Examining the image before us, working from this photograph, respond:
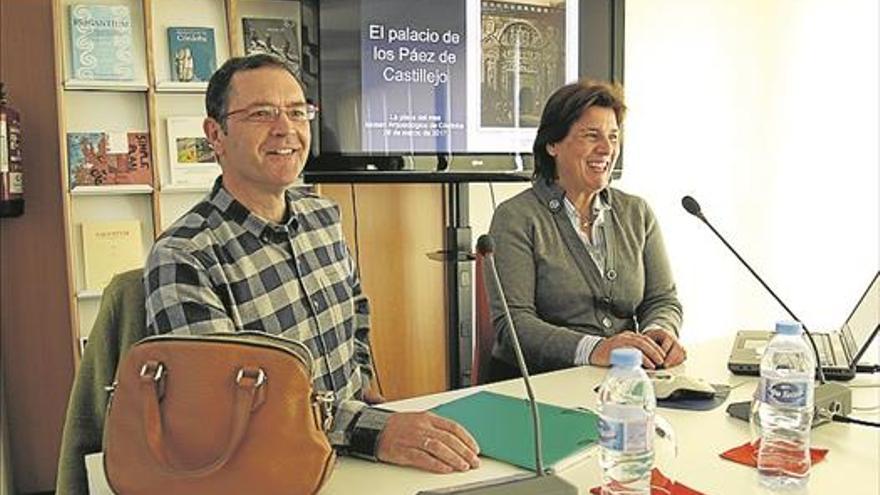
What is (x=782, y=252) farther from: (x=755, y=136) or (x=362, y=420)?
(x=362, y=420)

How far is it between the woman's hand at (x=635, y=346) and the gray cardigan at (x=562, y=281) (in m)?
0.13

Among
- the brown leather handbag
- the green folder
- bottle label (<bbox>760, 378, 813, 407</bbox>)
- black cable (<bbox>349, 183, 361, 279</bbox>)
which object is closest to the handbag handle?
the brown leather handbag

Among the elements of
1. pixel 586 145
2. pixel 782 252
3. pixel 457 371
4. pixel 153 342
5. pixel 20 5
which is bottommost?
pixel 457 371

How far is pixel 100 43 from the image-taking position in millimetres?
2674

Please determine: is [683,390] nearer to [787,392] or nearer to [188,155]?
[787,392]

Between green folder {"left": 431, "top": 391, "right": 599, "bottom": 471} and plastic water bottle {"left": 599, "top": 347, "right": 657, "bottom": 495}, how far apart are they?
123 mm

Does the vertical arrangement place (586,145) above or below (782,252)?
above

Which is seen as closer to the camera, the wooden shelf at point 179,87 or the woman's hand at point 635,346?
the woman's hand at point 635,346

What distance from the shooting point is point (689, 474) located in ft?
4.08

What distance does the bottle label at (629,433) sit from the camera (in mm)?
1134

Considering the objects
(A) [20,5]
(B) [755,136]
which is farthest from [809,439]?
(B) [755,136]

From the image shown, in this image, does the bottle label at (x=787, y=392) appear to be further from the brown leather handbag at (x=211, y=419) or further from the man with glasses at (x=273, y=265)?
the brown leather handbag at (x=211, y=419)

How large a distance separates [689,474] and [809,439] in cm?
24

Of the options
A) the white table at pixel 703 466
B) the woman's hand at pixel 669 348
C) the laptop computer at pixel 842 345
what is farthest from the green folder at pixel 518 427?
the laptop computer at pixel 842 345
